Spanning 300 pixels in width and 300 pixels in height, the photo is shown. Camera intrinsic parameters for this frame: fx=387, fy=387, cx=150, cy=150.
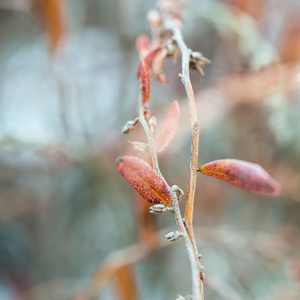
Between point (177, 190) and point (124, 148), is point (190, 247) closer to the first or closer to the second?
point (177, 190)

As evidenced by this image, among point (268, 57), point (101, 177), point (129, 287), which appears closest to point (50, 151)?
point (101, 177)

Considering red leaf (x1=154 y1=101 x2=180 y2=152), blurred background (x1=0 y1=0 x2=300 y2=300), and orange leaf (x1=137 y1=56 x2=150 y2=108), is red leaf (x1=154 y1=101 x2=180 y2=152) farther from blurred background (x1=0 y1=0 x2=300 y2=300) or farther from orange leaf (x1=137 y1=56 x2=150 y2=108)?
blurred background (x1=0 y1=0 x2=300 y2=300)

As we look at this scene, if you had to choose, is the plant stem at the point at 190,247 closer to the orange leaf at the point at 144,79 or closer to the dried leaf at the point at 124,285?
the orange leaf at the point at 144,79

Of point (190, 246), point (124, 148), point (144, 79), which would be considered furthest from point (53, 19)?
point (190, 246)

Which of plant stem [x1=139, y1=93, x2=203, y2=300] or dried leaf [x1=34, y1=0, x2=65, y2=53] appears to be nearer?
plant stem [x1=139, y1=93, x2=203, y2=300]

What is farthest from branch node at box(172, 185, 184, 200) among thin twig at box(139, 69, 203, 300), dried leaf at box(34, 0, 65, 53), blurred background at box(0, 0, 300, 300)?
A: dried leaf at box(34, 0, 65, 53)

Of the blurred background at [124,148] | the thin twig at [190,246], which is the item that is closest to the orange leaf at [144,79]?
the thin twig at [190,246]
